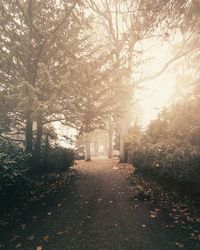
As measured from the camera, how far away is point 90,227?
679 centimetres

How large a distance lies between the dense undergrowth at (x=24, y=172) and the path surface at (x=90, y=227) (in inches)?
36.0

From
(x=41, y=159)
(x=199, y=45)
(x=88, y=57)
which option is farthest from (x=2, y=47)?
(x=199, y=45)

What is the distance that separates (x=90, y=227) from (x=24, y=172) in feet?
12.6

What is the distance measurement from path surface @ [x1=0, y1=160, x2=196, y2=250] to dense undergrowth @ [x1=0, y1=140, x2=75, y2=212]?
915 millimetres

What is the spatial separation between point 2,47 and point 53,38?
2.12 metres

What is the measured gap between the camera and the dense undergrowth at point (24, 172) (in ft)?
28.0

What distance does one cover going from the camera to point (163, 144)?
11078 millimetres

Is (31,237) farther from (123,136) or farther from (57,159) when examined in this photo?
(123,136)

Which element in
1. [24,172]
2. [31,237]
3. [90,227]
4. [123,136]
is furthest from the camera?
[123,136]

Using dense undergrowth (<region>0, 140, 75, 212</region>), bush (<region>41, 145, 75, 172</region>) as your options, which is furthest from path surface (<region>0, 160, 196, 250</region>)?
bush (<region>41, 145, 75, 172</region>)

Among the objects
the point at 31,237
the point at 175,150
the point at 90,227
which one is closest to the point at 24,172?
the point at 31,237

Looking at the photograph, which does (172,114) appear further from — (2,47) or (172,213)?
(2,47)

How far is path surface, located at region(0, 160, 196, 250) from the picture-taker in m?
5.84

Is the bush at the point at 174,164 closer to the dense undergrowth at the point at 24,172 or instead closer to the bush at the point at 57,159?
the dense undergrowth at the point at 24,172
